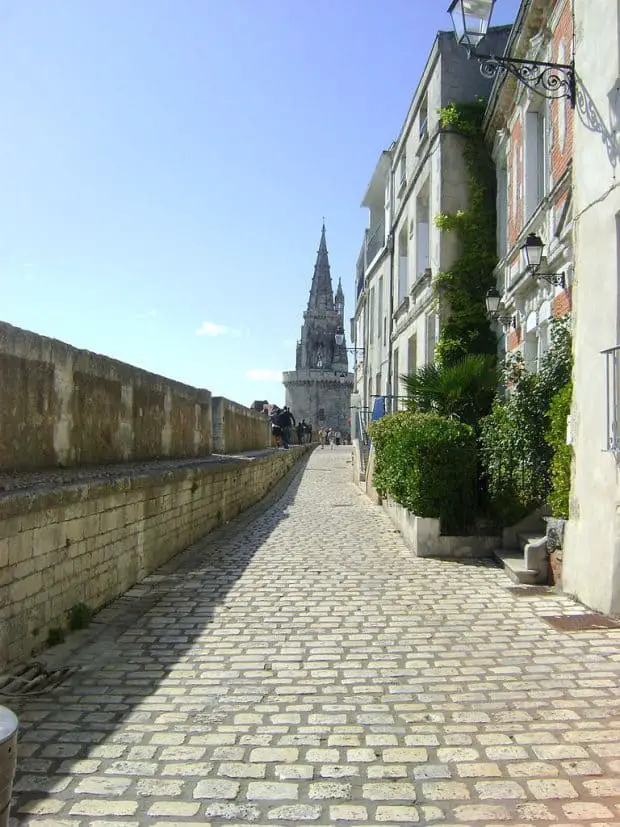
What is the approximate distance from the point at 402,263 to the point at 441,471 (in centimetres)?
1155

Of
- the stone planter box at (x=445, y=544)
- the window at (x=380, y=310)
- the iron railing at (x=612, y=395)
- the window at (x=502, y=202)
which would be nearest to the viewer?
the iron railing at (x=612, y=395)

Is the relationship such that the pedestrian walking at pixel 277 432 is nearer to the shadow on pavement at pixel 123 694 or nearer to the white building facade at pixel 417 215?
the white building facade at pixel 417 215

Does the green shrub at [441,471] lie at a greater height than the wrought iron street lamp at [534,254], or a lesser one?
lesser

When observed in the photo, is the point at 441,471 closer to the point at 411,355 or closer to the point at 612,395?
the point at 612,395

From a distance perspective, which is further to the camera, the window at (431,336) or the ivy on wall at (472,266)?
the window at (431,336)

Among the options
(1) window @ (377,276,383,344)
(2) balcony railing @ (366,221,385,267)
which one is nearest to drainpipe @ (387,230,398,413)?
(2) balcony railing @ (366,221,385,267)

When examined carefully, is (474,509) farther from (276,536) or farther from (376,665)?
(376,665)

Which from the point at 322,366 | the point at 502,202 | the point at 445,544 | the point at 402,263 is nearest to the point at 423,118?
the point at 402,263

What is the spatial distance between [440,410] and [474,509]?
1788 millimetres

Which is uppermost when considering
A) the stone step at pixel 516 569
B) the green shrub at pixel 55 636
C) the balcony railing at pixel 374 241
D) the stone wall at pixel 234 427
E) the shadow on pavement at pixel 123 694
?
the balcony railing at pixel 374 241

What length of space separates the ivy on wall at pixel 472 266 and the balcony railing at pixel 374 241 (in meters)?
8.17

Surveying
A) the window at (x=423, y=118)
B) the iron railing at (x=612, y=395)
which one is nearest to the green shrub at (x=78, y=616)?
the iron railing at (x=612, y=395)

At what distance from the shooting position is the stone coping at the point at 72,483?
459 centimetres

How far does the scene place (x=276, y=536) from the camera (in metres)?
10.5
